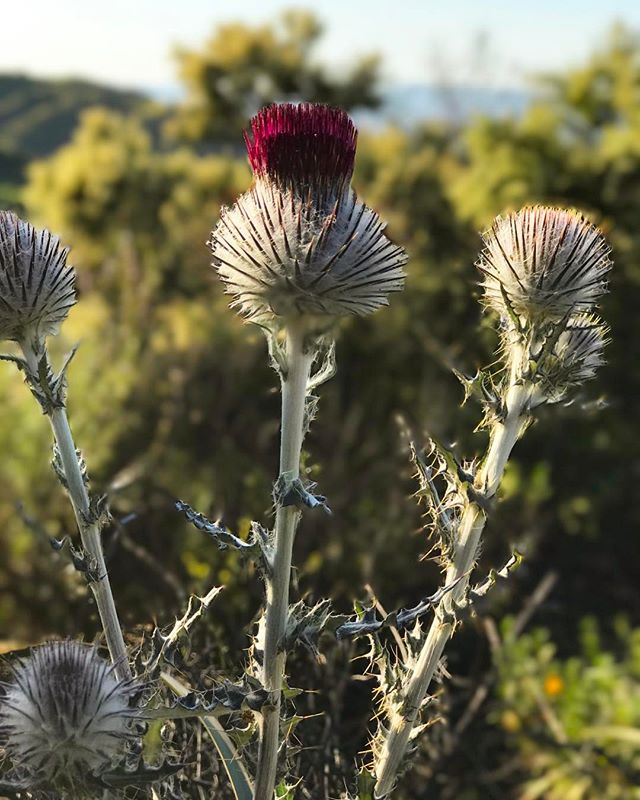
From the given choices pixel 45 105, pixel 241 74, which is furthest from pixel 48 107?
pixel 241 74

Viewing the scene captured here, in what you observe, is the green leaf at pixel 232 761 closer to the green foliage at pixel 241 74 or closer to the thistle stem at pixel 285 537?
the thistle stem at pixel 285 537

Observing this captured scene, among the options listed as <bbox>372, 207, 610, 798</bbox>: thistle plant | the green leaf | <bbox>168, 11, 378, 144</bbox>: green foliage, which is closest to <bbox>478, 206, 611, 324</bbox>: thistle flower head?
<bbox>372, 207, 610, 798</bbox>: thistle plant

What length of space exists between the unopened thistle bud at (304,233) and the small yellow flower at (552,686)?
4.43 meters

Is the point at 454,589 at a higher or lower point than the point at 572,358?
lower

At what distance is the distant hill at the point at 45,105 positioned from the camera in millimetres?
36656

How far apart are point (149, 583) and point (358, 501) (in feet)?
9.79

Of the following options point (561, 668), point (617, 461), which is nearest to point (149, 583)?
point (561, 668)

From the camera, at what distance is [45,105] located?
1559 inches

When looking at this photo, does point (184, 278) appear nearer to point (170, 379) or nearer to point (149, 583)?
point (170, 379)

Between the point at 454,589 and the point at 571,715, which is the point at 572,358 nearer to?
the point at 454,589

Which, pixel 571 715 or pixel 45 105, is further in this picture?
pixel 45 105

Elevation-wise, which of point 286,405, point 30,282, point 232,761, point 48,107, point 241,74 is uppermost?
point 48,107

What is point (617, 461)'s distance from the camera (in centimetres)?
821

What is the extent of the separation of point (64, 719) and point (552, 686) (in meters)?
4.59
